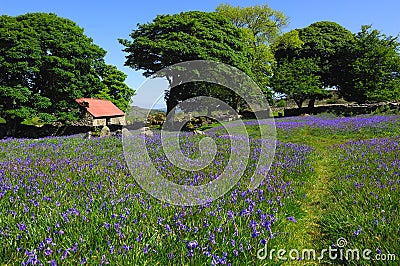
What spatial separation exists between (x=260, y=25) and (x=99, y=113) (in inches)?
905

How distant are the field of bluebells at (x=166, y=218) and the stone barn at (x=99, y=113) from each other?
2606 cm

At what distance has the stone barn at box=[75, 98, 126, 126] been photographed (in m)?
32.9

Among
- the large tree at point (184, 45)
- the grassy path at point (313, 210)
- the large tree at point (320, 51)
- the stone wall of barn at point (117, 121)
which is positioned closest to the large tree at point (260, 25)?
the large tree at point (320, 51)

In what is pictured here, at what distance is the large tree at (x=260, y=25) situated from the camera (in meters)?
38.2

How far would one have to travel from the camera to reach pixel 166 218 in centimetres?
416

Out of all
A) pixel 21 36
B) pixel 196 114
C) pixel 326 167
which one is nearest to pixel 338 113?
pixel 196 114

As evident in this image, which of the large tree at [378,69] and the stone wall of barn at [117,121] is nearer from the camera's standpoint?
the large tree at [378,69]

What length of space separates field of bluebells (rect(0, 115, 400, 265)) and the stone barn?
2606 cm

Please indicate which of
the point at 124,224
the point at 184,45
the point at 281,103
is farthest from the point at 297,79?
the point at 124,224

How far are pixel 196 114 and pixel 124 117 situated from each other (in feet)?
41.1

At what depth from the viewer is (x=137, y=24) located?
96.3 ft

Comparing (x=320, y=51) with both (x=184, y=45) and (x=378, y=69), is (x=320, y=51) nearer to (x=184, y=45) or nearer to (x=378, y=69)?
(x=378, y=69)

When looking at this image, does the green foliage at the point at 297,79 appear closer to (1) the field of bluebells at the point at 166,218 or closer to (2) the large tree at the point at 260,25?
(2) the large tree at the point at 260,25

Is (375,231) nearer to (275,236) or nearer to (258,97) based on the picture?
(275,236)
